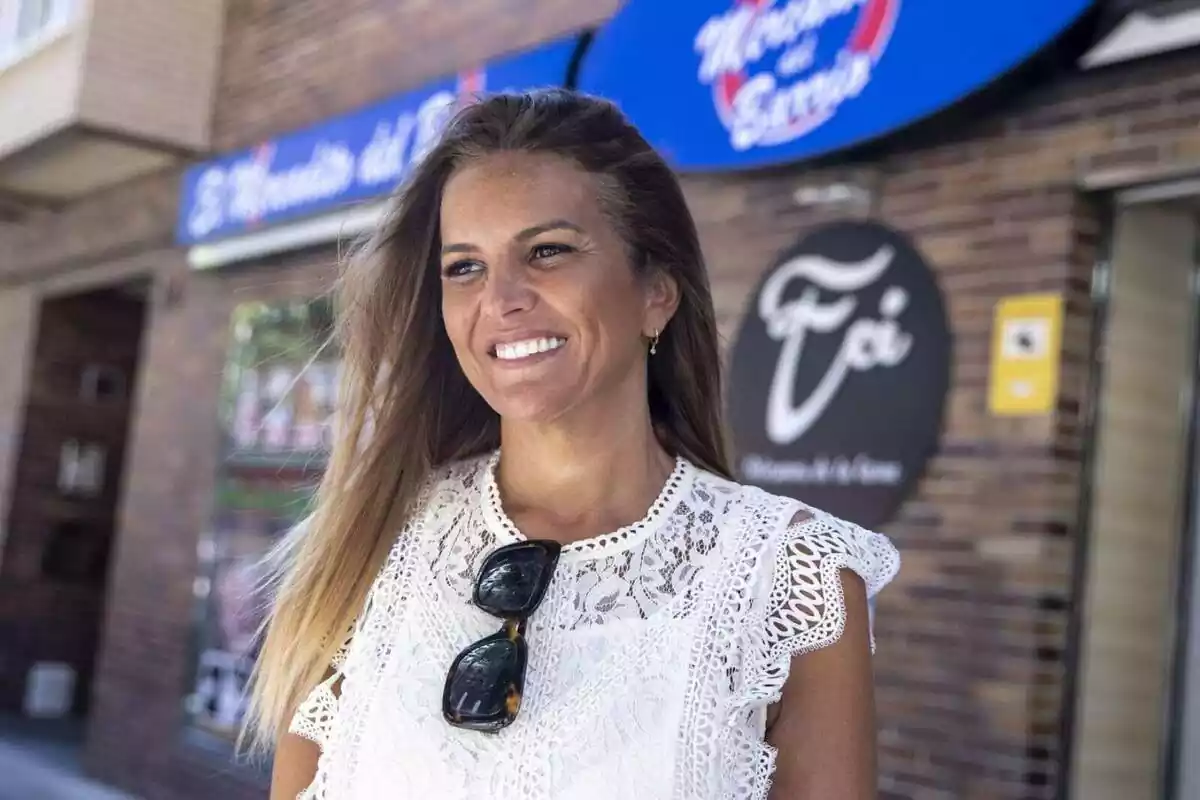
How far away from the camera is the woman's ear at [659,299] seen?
1914mm

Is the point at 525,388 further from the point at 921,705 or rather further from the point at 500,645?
the point at 921,705

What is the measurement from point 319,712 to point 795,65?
10.5 ft

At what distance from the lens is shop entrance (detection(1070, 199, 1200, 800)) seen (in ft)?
12.3

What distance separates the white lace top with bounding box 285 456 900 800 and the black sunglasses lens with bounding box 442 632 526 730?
0.09 feet

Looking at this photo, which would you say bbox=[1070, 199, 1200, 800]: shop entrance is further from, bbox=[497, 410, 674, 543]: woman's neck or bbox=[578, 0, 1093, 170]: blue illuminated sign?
bbox=[497, 410, 674, 543]: woman's neck

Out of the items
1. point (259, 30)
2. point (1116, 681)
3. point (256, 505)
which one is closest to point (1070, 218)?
point (1116, 681)

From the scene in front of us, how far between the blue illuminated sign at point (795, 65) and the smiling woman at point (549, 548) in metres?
2.15

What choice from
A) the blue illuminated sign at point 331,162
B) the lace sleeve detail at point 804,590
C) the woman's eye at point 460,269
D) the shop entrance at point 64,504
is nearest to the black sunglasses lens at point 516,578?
the lace sleeve detail at point 804,590

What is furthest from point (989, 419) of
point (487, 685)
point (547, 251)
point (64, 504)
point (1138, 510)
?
point (64, 504)

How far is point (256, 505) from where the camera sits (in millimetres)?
7332

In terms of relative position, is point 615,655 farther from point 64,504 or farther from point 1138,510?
point 64,504

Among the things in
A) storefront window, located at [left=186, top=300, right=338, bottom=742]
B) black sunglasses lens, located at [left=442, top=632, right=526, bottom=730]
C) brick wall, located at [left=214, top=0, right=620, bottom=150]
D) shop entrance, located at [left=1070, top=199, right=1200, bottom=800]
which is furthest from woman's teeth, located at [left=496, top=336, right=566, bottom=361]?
storefront window, located at [left=186, top=300, right=338, bottom=742]

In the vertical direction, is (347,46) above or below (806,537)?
above

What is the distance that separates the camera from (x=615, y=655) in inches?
65.1
